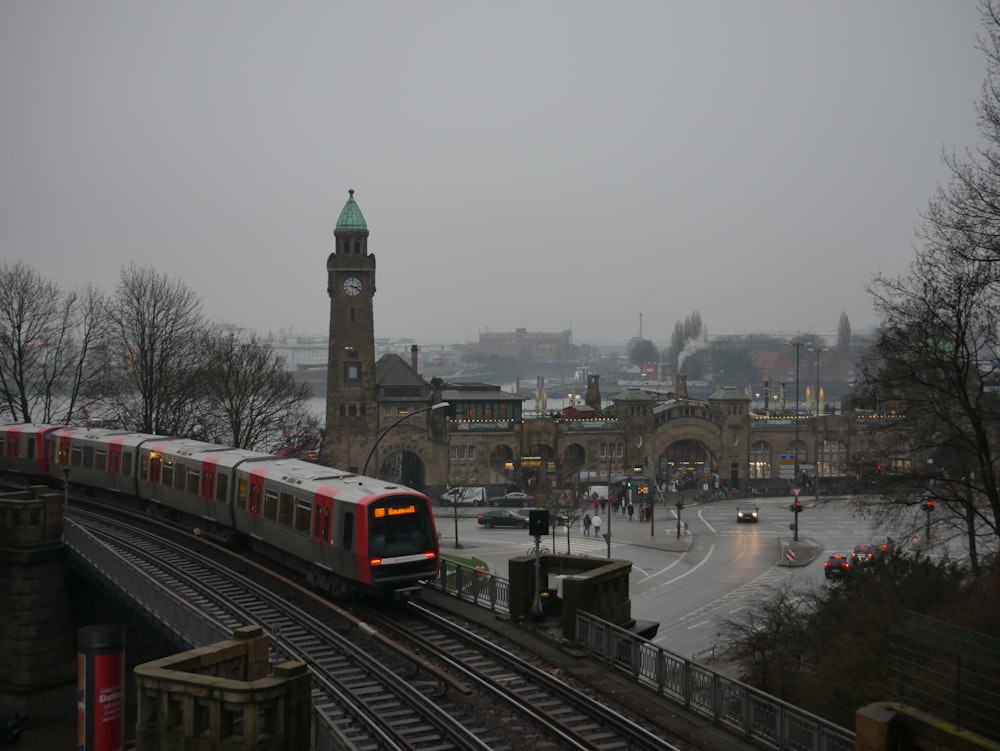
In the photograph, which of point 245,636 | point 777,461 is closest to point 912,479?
point 245,636

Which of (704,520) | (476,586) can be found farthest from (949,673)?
(704,520)

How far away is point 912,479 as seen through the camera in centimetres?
2573

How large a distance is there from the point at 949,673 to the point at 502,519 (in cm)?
5154

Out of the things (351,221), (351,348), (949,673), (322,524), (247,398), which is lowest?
(949,673)

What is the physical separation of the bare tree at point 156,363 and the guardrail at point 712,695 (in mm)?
42435

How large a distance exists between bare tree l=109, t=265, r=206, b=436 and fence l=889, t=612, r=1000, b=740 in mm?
49206

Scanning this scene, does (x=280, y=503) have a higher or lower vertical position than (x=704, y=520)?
higher

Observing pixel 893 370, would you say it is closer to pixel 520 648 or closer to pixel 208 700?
pixel 520 648

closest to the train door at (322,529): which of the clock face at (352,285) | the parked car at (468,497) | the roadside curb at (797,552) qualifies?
the roadside curb at (797,552)

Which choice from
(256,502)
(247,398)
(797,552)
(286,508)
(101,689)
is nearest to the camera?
(101,689)

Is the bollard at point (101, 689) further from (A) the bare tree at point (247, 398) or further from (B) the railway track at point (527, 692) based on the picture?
(A) the bare tree at point (247, 398)

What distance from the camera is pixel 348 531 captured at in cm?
2420

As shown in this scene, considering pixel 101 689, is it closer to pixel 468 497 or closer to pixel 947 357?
pixel 947 357

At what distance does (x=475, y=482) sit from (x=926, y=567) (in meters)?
57.1
